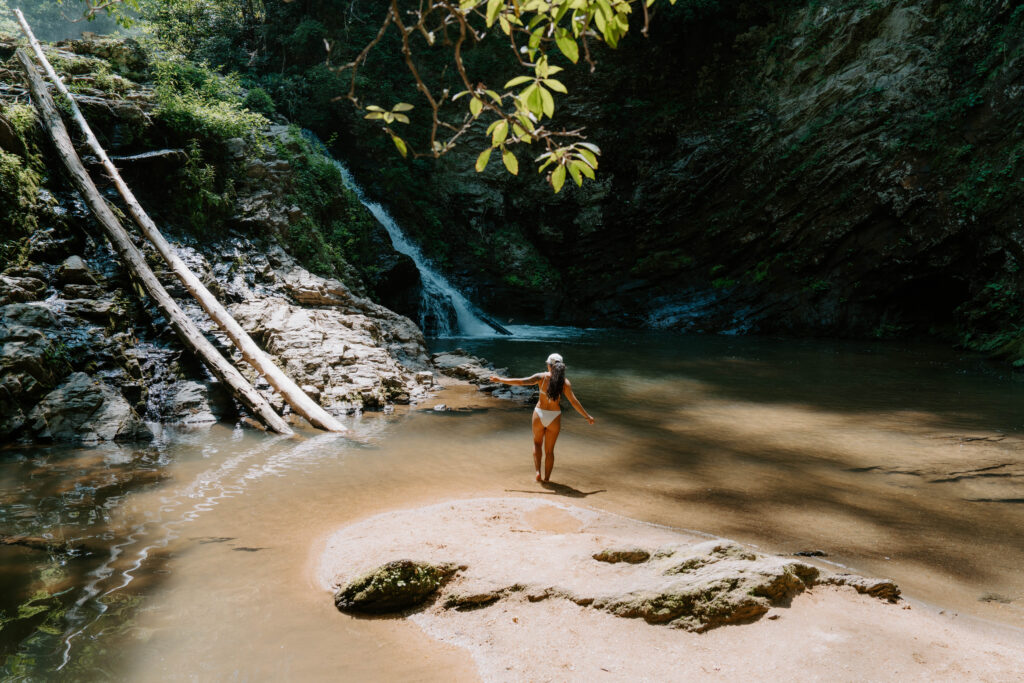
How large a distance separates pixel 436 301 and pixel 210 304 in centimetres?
856

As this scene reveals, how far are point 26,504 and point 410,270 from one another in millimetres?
11702

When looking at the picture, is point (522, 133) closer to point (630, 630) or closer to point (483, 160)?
point (483, 160)

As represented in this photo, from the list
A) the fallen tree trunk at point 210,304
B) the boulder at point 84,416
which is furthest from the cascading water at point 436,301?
the boulder at point 84,416

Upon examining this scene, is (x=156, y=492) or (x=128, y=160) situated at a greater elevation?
(x=128, y=160)

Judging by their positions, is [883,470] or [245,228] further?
[245,228]

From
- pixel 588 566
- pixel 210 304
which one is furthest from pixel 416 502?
pixel 210 304

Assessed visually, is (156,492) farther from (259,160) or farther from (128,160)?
(259,160)

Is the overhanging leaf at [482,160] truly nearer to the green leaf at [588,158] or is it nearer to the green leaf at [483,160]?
the green leaf at [483,160]

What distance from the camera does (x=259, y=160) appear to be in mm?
11781

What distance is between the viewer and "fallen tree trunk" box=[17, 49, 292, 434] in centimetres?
705

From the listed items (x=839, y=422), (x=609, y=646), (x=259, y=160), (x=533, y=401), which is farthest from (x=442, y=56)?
(x=609, y=646)

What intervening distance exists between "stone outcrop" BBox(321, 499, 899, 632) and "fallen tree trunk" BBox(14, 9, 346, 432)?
3396mm

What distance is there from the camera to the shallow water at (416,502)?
108 inches

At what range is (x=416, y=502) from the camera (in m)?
4.65
